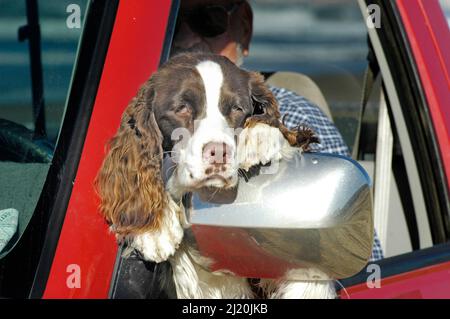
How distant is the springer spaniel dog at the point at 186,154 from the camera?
2.13 m

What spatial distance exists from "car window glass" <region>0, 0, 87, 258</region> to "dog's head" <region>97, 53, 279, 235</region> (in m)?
0.18

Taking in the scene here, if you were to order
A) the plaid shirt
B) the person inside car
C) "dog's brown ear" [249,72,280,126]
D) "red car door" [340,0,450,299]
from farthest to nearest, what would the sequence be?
the plaid shirt < the person inside car < "dog's brown ear" [249,72,280,126] < "red car door" [340,0,450,299]

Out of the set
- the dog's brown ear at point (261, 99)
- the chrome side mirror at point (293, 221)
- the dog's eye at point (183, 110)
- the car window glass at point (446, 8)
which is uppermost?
the car window glass at point (446, 8)

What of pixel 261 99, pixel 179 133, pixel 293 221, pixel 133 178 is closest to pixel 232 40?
pixel 261 99

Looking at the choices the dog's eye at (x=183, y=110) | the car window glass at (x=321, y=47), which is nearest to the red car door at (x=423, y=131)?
the dog's eye at (x=183, y=110)

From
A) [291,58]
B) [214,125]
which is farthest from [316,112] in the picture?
[214,125]

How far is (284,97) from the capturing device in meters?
3.63

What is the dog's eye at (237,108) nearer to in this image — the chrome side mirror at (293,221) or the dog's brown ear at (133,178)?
the dog's brown ear at (133,178)

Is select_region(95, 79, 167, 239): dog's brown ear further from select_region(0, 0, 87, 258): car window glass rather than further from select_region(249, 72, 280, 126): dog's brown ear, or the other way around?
select_region(249, 72, 280, 126): dog's brown ear

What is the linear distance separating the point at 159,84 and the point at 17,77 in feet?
1.32

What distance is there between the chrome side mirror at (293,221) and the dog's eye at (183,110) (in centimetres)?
48

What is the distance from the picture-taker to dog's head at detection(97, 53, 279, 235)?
2.12 m

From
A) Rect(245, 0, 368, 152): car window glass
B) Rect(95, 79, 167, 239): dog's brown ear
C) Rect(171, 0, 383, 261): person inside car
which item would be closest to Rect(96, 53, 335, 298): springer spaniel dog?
Rect(95, 79, 167, 239): dog's brown ear

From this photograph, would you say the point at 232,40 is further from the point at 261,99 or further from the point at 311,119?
the point at 261,99
